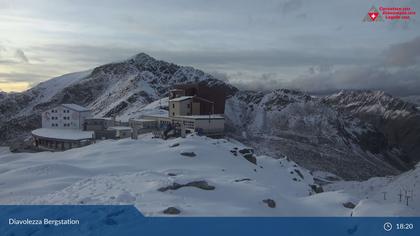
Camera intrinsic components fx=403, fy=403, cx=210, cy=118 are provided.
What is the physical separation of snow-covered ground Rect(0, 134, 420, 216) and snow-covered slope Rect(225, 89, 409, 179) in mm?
54581

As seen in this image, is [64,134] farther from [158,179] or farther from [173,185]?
[173,185]

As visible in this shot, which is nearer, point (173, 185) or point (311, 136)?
point (173, 185)

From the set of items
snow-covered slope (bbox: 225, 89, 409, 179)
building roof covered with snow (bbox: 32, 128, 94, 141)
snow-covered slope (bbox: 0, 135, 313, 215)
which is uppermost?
snow-covered slope (bbox: 0, 135, 313, 215)

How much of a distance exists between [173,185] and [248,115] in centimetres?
13490

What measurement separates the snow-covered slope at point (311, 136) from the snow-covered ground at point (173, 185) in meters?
54.6

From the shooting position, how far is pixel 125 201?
1744 centimetres

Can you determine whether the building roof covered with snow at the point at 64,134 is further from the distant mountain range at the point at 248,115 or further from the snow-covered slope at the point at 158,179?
the distant mountain range at the point at 248,115

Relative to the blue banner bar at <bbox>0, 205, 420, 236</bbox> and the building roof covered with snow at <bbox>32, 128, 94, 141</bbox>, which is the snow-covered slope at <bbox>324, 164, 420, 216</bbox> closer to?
the blue banner bar at <bbox>0, 205, 420, 236</bbox>

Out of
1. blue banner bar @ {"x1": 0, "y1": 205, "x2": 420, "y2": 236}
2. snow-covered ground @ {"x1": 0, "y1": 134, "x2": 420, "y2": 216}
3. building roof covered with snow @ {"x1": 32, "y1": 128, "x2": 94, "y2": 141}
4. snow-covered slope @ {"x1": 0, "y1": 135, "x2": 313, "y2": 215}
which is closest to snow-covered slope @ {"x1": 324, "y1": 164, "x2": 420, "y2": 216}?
snow-covered slope @ {"x1": 0, "y1": 135, "x2": 313, "y2": 215}

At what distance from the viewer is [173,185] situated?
20.7 metres

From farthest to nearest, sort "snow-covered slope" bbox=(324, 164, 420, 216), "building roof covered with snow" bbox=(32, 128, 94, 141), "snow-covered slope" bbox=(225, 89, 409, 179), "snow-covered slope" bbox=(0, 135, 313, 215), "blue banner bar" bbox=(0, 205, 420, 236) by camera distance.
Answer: "snow-covered slope" bbox=(225, 89, 409, 179), "building roof covered with snow" bbox=(32, 128, 94, 141), "snow-covered slope" bbox=(324, 164, 420, 216), "snow-covered slope" bbox=(0, 135, 313, 215), "blue banner bar" bbox=(0, 205, 420, 236)

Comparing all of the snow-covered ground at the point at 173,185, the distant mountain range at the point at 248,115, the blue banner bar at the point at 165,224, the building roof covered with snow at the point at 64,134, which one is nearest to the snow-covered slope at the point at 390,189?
the snow-covered ground at the point at 173,185

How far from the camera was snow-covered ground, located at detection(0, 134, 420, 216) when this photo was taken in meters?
17.5

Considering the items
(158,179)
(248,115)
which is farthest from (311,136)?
(158,179)
